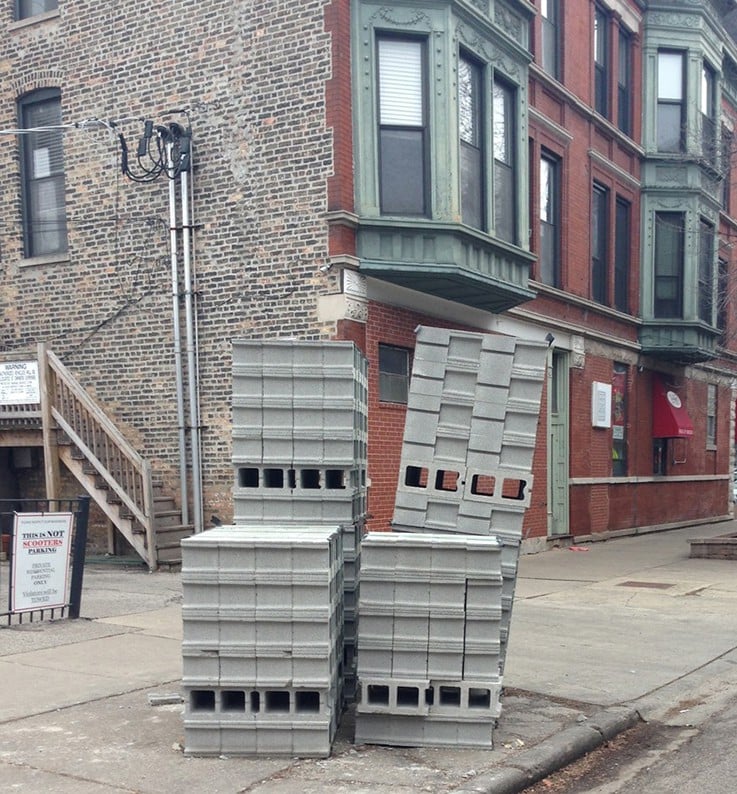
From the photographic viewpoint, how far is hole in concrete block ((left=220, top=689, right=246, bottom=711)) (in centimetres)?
547

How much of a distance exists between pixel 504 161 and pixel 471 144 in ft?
4.05

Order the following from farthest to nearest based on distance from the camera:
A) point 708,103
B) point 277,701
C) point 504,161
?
point 708,103 < point 504,161 < point 277,701

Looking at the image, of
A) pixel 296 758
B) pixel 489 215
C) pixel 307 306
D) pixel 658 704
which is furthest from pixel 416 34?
pixel 296 758

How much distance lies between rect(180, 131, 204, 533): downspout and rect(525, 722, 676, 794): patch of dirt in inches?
333

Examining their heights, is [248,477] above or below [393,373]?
below

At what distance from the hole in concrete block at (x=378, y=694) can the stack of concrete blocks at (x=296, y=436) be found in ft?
2.11

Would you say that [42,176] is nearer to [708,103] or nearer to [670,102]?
[670,102]

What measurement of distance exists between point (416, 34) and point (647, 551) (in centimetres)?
1024

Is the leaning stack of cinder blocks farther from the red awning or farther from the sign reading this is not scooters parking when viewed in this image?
the red awning

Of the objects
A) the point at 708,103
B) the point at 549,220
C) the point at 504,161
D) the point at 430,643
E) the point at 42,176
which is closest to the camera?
the point at 430,643

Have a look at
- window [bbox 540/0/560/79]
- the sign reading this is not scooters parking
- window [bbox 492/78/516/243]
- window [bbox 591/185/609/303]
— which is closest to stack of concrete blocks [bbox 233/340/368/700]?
the sign reading this is not scooters parking

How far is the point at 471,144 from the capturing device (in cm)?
1425

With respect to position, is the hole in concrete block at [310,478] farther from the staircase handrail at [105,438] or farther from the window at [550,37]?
the window at [550,37]

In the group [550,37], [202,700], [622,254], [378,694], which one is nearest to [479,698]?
[378,694]
